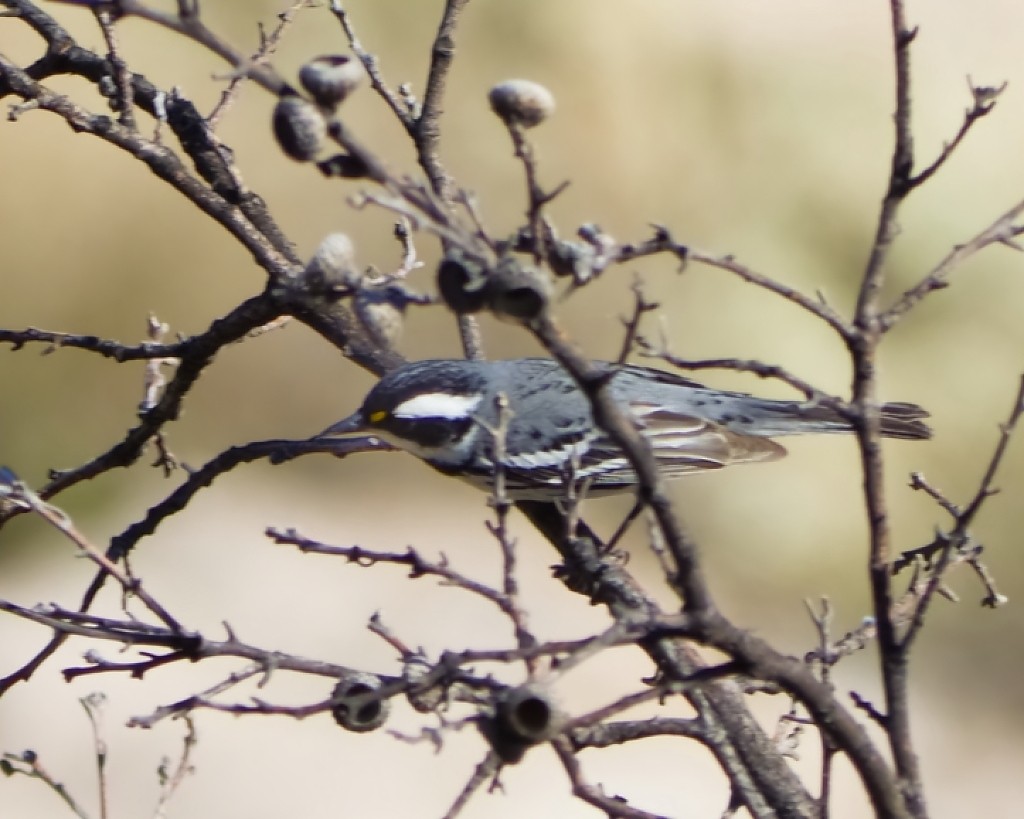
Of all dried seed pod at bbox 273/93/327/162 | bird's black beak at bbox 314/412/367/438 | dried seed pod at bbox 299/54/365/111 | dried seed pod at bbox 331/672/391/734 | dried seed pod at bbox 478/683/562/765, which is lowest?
dried seed pod at bbox 478/683/562/765

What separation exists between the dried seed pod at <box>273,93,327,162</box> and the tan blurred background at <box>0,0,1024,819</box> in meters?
5.64

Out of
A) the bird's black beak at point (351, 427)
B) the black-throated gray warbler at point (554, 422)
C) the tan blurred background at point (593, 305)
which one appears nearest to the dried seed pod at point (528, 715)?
the black-throated gray warbler at point (554, 422)

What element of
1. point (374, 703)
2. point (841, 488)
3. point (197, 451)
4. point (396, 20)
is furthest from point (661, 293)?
point (374, 703)

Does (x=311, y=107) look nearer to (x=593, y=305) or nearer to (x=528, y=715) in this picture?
(x=528, y=715)

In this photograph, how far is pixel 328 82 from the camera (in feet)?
4.51

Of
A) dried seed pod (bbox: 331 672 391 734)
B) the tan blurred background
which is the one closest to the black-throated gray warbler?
dried seed pod (bbox: 331 672 391 734)

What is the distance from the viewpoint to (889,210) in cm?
160

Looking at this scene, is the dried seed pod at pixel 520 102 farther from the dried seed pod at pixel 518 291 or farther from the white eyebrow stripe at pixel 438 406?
the white eyebrow stripe at pixel 438 406

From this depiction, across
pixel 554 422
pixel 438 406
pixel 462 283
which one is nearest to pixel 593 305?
pixel 554 422

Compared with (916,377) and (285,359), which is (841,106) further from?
(285,359)

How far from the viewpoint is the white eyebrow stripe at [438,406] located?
333 centimetres

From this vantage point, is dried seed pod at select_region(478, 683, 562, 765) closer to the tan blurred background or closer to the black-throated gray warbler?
the black-throated gray warbler

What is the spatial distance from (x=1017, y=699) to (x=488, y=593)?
254 inches

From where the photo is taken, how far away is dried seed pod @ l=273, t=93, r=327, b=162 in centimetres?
137
